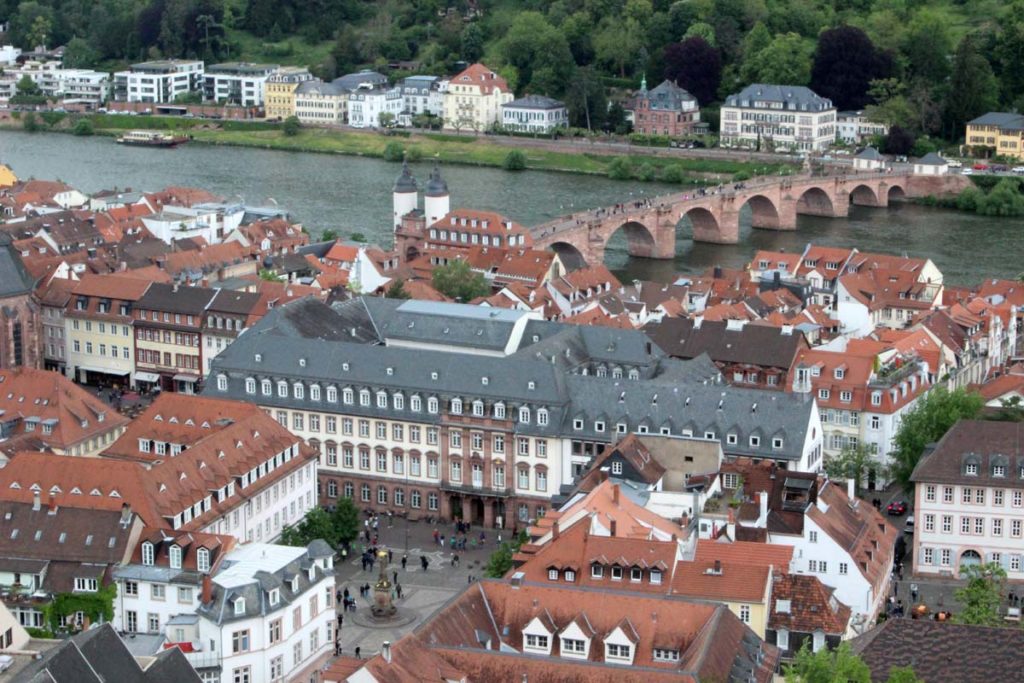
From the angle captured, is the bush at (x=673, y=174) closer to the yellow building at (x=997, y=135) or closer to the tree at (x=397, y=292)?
the yellow building at (x=997, y=135)

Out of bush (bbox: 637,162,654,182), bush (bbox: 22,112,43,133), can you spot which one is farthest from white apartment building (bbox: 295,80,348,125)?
bush (bbox: 637,162,654,182)

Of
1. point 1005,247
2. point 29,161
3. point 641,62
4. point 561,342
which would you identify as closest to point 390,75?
point 641,62

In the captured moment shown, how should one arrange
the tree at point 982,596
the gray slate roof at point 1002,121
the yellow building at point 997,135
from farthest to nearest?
the gray slate roof at point 1002,121
the yellow building at point 997,135
the tree at point 982,596

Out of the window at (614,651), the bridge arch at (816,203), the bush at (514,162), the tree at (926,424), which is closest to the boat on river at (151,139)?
the bush at (514,162)

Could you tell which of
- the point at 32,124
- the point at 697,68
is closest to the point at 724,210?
the point at 697,68

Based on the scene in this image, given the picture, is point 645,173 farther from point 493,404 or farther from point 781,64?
point 493,404

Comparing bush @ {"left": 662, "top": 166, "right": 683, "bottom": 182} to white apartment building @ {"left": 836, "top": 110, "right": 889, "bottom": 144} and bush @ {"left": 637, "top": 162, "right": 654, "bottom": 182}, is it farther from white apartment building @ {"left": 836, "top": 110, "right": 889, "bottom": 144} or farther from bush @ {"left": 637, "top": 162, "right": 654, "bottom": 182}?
white apartment building @ {"left": 836, "top": 110, "right": 889, "bottom": 144}

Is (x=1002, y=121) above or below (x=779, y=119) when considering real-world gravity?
above
